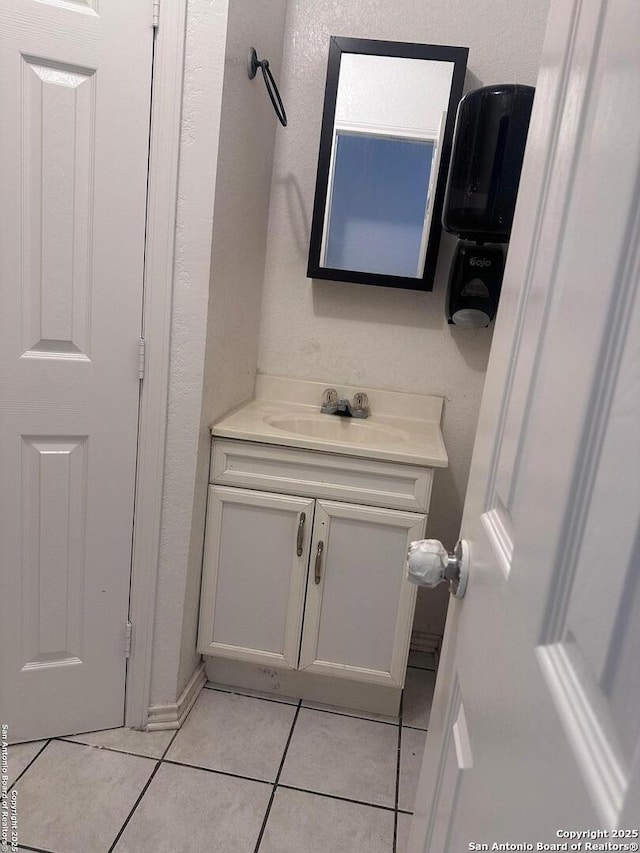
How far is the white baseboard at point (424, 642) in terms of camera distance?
2.25 meters

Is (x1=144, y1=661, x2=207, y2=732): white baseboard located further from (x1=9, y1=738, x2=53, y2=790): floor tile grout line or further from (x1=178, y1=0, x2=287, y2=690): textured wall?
(x1=9, y1=738, x2=53, y2=790): floor tile grout line

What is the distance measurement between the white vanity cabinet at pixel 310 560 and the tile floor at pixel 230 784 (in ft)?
0.57

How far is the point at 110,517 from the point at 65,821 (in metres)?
0.72

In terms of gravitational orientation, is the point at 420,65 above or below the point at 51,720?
above

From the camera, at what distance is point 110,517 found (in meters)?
1.57

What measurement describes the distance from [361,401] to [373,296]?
1.21 feet

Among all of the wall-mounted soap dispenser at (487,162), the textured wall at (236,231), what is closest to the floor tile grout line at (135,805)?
the textured wall at (236,231)

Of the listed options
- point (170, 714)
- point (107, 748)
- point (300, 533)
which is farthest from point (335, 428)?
point (107, 748)

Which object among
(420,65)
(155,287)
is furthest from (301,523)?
(420,65)

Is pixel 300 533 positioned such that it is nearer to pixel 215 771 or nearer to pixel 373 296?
pixel 215 771

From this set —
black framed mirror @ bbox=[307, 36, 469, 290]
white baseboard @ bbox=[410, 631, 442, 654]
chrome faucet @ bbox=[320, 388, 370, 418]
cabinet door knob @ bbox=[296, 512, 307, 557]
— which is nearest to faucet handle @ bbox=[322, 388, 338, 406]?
chrome faucet @ bbox=[320, 388, 370, 418]

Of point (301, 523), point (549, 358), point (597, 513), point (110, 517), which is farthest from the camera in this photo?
point (301, 523)

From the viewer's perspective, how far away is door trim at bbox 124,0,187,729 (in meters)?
1.36

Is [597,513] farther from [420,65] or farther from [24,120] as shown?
[420,65]
